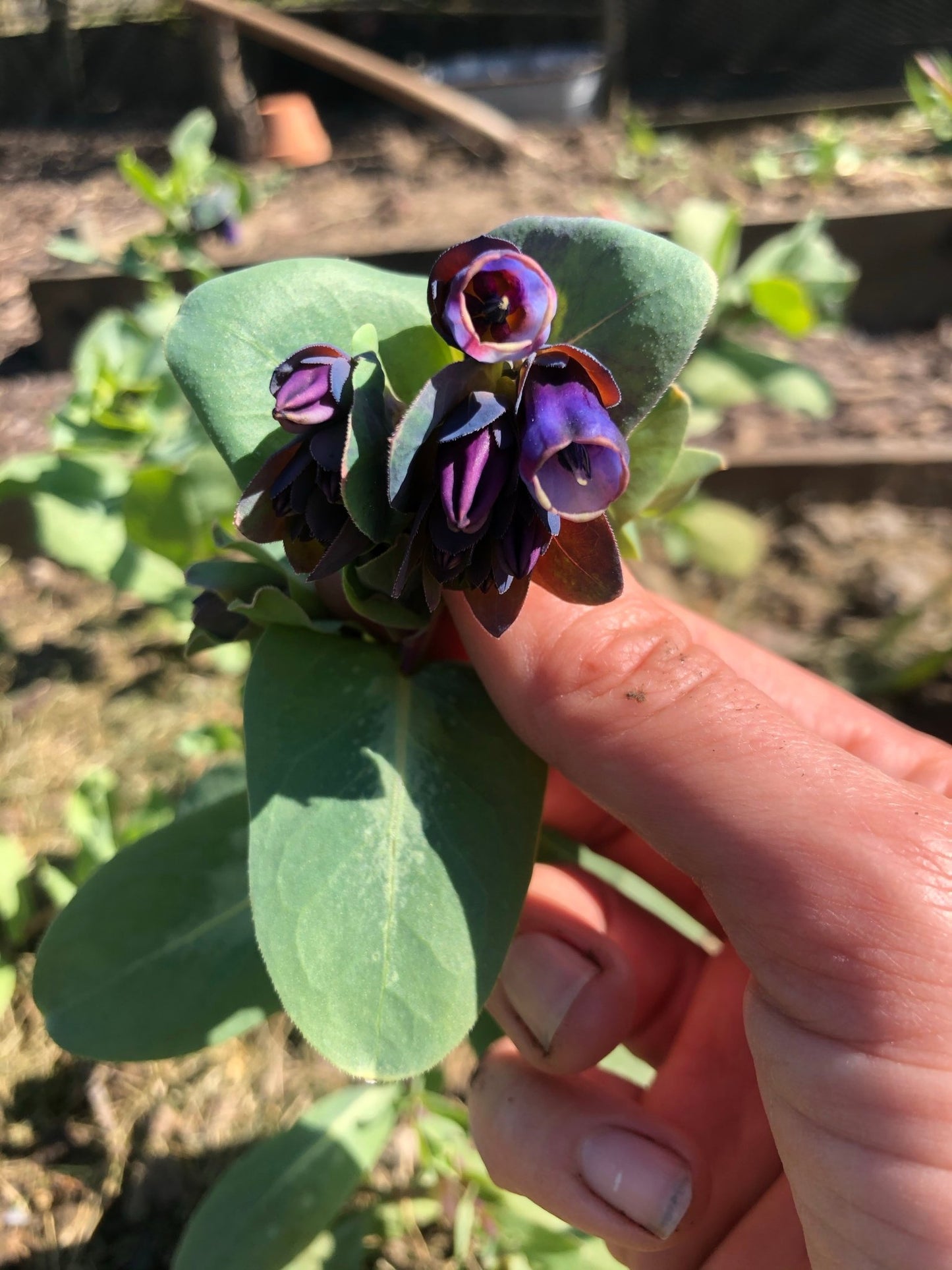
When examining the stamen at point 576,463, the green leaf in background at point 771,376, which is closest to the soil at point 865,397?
the green leaf in background at point 771,376

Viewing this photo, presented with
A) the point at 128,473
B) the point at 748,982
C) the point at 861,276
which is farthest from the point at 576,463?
the point at 861,276

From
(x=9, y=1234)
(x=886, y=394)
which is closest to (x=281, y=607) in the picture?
(x=9, y=1234)

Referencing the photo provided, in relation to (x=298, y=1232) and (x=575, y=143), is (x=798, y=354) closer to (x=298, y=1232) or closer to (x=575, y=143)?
(x=575, y=143)

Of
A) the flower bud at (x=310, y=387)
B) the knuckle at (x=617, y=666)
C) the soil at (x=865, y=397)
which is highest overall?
the flower bud at (x=310, y=387)

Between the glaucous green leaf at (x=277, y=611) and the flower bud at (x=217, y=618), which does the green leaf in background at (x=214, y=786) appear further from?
the glaucous green leaf at (x=277, y=611)

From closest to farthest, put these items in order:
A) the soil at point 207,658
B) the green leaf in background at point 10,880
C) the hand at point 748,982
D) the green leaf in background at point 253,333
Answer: the hand at point 748,982
the green leaf in background at point 253,333
the soil at point 207,658
the green leaf in background at point 10,880

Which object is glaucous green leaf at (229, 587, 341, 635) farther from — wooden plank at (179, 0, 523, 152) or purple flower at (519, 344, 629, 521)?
wooden plank at (179, 0, 523, 152)
